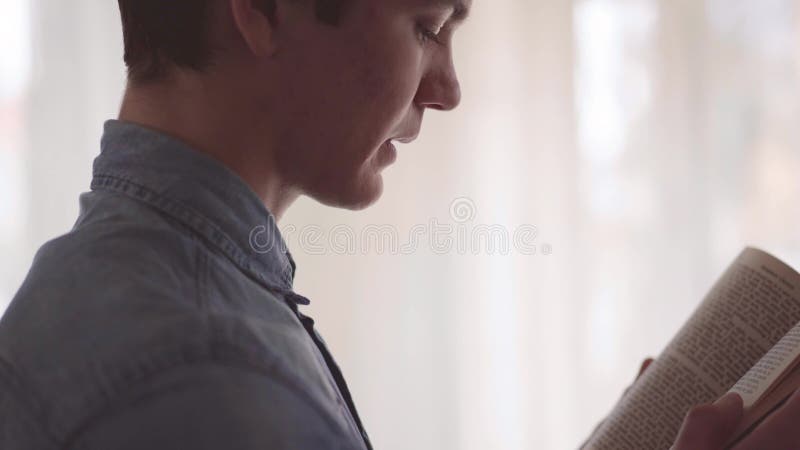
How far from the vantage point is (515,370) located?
5.52 ft

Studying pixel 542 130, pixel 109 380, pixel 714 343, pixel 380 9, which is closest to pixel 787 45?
pixel 542 130

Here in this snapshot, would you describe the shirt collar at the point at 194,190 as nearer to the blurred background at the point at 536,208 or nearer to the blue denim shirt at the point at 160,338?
the blue denim shirt at the point at 160,338

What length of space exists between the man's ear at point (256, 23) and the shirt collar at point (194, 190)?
7 cm

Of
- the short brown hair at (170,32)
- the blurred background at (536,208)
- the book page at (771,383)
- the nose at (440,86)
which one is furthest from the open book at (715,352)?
the blurred background at (536,208)

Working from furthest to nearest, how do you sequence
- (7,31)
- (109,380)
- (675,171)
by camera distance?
(675,171) → (7,31) → (109,380)

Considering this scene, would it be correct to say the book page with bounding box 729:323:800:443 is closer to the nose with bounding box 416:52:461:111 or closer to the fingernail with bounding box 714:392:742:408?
the fingernail with bounding box 714:392:742:408

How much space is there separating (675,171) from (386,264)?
55 cm

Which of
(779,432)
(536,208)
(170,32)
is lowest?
(779,432)

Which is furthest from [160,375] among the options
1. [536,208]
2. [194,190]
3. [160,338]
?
[536,208]

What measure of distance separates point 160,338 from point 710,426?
30 centimetres

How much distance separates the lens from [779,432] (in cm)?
48

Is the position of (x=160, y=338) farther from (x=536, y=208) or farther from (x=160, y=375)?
(x=536, y=208)

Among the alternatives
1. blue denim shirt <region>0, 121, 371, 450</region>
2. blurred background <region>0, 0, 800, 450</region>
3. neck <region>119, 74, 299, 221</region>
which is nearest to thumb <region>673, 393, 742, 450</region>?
blue denim shirt <region>0, 121, 371, 450</region>

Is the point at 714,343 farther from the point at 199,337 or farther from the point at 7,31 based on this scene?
the point at 7,31
